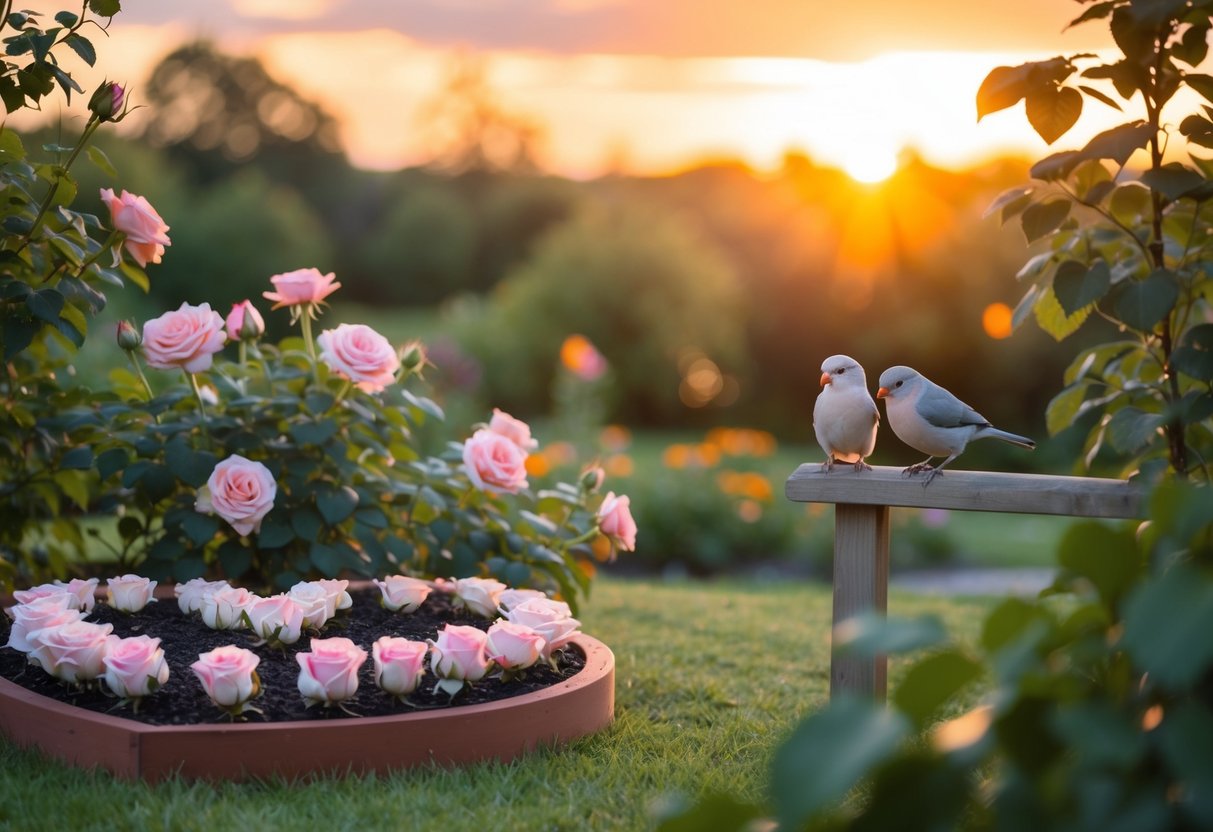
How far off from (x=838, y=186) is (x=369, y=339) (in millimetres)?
12079

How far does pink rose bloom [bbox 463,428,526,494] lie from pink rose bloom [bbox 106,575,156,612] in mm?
902

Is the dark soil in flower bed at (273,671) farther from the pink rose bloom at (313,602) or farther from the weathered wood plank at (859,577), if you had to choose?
the weathered wood plank at (859,577)

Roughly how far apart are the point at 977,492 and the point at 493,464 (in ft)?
4.32

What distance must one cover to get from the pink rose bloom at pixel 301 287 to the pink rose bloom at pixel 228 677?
1179 millimetres

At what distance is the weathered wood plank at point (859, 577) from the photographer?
258cm

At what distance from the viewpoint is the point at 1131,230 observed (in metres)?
2.54

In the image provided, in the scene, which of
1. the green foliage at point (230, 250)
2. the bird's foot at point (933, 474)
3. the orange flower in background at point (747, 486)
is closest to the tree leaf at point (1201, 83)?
the bird's foot at point (933, 474)

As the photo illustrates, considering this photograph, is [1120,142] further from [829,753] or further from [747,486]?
[747,486]

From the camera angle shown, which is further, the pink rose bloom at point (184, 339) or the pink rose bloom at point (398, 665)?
the pink rose bloom at point (184, 339)

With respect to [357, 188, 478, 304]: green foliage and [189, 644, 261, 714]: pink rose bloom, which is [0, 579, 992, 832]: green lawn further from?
[357, 188, 478, 304]: green foliage

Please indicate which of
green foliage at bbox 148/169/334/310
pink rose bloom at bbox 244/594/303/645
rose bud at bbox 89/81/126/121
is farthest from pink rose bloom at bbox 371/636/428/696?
green foliage at bbox 148/169/334/310

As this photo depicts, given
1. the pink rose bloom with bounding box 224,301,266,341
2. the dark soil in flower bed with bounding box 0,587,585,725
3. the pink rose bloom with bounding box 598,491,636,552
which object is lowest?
the dark soil in flower bed with bounding box 0,587,585,725

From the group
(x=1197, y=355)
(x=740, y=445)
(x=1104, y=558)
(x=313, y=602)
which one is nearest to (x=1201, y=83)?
(x=1197, y=355)

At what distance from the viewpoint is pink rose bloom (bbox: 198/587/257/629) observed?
8.92ft
